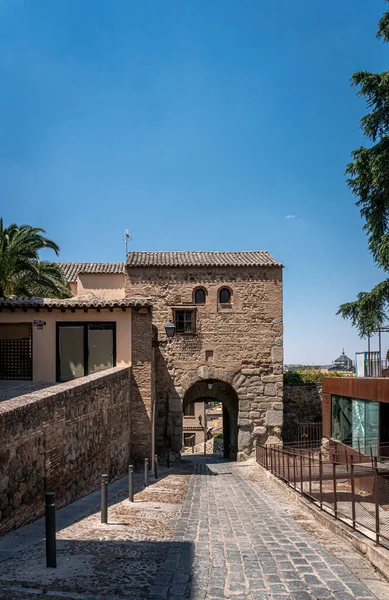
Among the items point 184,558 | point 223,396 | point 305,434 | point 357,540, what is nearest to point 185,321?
point 223,396

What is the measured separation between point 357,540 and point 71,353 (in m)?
11.9

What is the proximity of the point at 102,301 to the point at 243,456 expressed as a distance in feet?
31.5

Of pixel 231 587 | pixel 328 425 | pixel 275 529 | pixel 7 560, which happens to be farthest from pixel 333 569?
pixel 328 425

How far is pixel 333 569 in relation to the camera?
593cm

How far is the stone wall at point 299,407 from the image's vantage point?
931 inches

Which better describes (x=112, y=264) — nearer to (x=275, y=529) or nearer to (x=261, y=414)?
(x=261, y=414)

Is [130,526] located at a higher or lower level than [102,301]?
lower

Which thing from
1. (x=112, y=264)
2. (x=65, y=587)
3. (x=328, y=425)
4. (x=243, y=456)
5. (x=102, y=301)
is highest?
(x=112, y=264)

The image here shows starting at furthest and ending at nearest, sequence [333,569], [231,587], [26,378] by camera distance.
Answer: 1. [26,378]
2. [333,569]
3. [231,587]

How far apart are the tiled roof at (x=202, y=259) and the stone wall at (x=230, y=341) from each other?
0.77 ft

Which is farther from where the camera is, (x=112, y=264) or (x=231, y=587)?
(x=112, y=264)

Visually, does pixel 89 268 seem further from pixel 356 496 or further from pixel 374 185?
pixel 356 496

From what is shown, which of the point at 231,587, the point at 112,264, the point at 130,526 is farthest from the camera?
the point at 112,264

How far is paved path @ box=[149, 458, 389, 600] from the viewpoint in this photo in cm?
521
